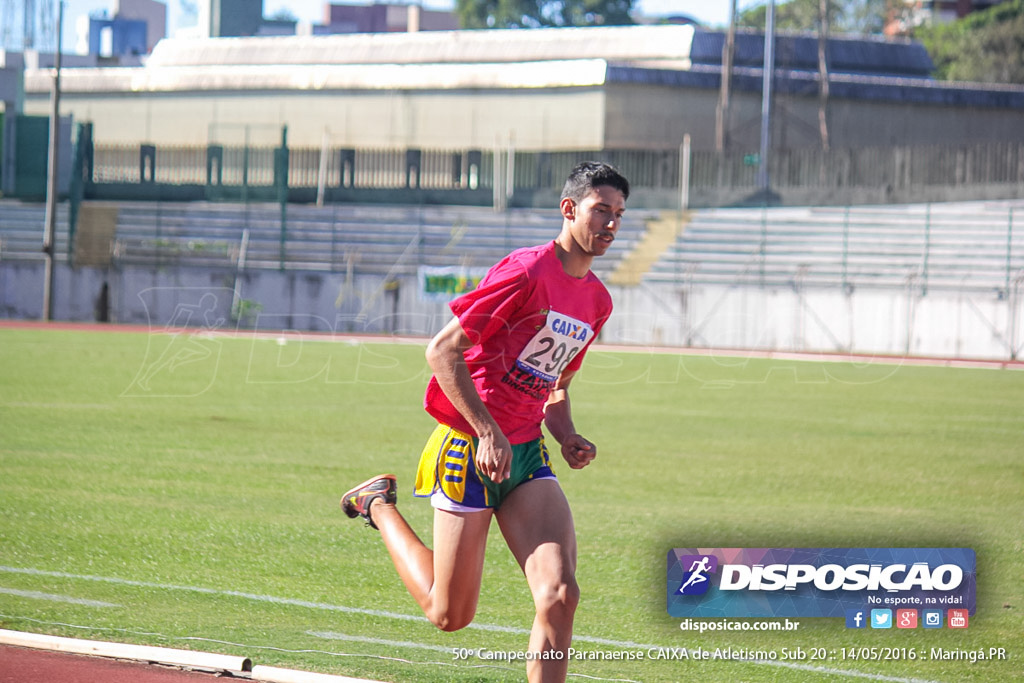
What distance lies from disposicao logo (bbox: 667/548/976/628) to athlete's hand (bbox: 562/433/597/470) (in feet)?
1.82


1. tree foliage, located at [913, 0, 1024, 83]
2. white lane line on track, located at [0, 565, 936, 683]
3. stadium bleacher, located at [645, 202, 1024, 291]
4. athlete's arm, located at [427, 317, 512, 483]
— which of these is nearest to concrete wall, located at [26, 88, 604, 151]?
stadium bleacher, located at [645, 202, 1024, 291]

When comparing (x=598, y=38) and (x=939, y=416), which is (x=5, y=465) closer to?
(x=939, y=416)

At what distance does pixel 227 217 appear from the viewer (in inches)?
1623

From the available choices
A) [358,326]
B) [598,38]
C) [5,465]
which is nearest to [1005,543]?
[5,465]

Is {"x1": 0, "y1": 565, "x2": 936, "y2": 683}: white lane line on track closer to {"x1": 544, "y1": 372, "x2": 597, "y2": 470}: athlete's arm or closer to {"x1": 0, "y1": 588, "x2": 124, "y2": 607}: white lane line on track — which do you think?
{"x1": 0, "y1": 588, "x2": 124, "y2": 607}: white lane line on track

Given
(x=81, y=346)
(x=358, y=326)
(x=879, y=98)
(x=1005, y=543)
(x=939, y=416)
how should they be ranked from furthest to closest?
(x=879, y=98)
(x=358, y=326)
(x=81, y=346)
(x=939, y=416)
(x=1005, y=543)

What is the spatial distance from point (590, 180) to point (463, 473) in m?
1.27

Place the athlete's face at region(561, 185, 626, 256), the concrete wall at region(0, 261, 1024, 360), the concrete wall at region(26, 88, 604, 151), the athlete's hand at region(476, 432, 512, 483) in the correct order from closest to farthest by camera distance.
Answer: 1. the athlete's hand at region(476, 432, 512, 483)
2. the athlete's face at region(561, 185, 626, 256)
3. the concrete wall at region(0, 261, 1024, 360)
4. the concrete wall at region(26, 88, 604, 151)

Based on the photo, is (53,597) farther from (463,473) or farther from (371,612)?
(463,473)

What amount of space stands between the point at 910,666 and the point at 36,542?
5346 mm

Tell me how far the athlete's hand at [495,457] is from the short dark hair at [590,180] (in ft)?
3.39

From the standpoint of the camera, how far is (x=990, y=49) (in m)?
79.3

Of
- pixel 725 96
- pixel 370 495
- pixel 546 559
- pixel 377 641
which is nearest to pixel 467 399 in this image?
pixel 546 559

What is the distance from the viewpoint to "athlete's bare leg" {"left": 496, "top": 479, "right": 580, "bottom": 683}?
15.5ft
